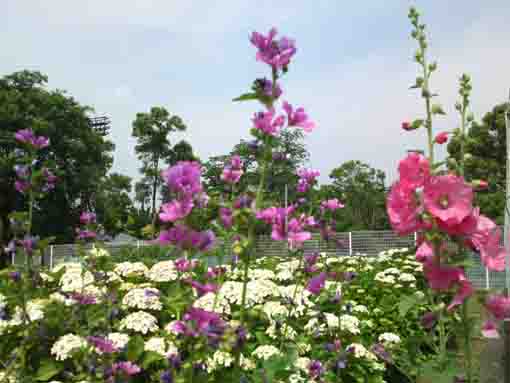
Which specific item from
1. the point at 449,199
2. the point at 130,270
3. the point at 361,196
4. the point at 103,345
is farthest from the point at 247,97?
the point at 361,196

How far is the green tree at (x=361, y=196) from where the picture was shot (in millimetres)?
39000

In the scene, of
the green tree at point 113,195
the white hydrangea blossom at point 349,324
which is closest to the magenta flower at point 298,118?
the white hydrangea blossom at point 349,324

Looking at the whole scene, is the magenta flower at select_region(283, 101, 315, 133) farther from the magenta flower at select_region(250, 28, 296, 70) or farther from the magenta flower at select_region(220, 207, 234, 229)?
the magenta flower at select_region(220, 207, 234, 229)

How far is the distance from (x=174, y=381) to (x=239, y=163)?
35.3 inches

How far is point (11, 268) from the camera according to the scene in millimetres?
3080

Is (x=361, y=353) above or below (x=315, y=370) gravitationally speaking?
below

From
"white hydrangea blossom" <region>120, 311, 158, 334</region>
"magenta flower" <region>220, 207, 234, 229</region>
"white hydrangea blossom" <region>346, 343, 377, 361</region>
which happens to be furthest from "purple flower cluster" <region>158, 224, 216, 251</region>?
"white hydrangea blossom" <region>346, 343, 377, 361</region>

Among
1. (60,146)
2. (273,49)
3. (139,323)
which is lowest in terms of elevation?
(139,323)

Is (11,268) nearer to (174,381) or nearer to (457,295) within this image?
(174,381)

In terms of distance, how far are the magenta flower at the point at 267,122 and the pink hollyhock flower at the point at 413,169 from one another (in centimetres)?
58

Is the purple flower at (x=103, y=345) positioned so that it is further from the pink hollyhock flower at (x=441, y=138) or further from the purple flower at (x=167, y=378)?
the pink hollyhock flower at (x=441, y=138)

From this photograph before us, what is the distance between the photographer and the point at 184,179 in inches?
56.3

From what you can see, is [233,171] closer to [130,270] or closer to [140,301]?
[140,301]

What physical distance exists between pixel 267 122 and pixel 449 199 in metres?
0.72
